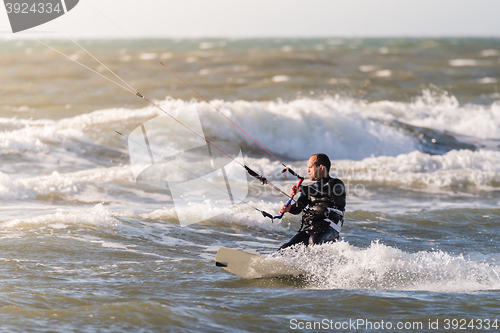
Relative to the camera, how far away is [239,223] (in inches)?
373

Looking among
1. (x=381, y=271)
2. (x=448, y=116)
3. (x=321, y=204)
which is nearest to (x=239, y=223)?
(x=321, y=204)

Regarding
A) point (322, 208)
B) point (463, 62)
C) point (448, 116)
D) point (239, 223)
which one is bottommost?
point (239, 223)

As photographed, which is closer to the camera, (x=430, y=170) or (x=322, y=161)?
(x=322, y=161)

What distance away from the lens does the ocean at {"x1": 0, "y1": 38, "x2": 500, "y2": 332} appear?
511 centimetres

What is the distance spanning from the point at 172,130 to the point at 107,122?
248cm

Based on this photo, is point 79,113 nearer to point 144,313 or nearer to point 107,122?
point 107,122

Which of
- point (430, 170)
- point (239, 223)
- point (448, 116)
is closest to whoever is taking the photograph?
point (239, 223)

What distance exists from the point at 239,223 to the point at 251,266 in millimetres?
3148

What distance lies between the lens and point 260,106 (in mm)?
20359

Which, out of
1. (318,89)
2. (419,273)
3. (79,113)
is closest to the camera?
(419,273)

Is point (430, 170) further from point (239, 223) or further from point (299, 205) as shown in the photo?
point (299, 205)

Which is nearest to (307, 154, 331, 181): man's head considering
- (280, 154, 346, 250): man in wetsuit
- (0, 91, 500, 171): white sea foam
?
(280, 154, 346, 250): man in wetsuit

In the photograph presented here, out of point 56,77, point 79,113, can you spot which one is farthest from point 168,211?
point 56,77

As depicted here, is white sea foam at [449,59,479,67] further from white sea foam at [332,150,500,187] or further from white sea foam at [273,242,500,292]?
white sea foam at [273,242,500,292]
